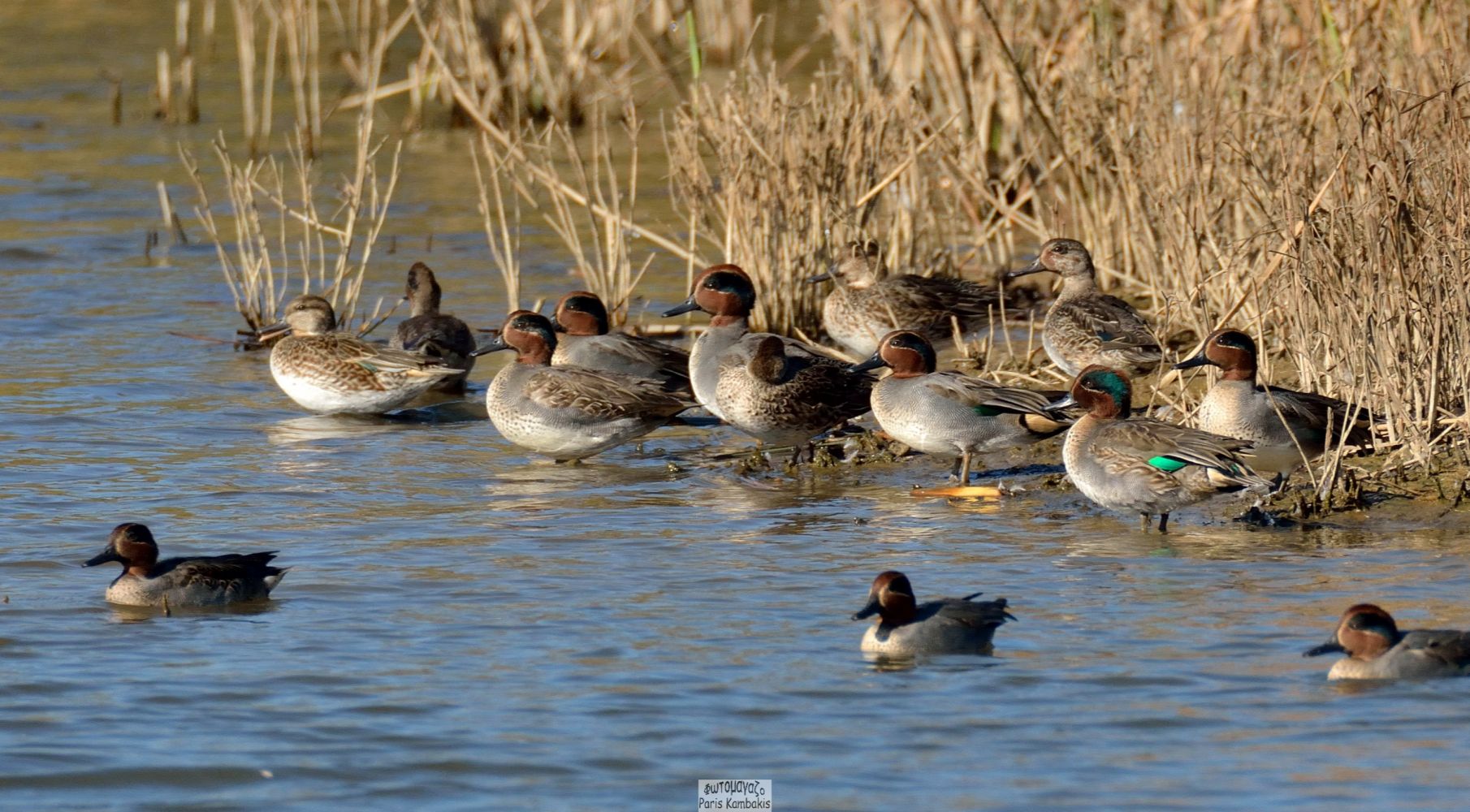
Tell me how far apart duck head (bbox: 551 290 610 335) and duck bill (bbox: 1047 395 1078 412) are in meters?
3.72

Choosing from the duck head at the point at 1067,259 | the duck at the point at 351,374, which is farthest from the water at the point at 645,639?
the duck head at the point at 1067,259

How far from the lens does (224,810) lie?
20.9 ft

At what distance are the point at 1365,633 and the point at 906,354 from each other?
4.16 m

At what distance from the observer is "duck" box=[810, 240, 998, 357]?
13781 millimetres

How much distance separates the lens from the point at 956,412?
10602 millimetres

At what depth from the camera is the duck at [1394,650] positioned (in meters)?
7.11

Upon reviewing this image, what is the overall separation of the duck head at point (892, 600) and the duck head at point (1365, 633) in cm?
149

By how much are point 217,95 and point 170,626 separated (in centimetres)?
2039

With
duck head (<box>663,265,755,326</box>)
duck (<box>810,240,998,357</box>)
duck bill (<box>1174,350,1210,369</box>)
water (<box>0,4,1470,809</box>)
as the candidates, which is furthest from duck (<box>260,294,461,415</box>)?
duck bill (<box>1174,350,1210,369</box>)

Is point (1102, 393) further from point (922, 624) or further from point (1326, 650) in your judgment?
point (1326, 650)

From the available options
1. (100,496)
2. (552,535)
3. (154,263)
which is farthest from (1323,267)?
(154,263)

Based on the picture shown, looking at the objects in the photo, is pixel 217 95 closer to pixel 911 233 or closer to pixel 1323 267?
pixel 911 233

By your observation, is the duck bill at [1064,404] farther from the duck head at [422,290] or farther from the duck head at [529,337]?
the duck head at [422,290]

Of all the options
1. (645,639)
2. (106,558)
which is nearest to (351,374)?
(106,558)
